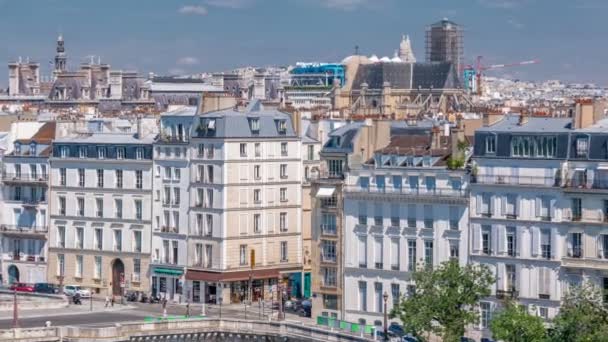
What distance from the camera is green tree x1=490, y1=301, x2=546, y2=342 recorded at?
2774 inches

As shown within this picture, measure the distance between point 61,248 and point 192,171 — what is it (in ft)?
33.0

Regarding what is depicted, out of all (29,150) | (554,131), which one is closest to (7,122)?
(29,150)

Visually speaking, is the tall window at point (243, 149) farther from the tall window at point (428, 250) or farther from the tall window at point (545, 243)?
the tall window at point (545, 243)

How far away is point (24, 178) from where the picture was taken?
10488 centimetres

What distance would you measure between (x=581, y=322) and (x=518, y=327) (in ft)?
12.2

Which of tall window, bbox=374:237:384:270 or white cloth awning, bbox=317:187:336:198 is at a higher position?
white cloth awning, bbox=317:187:336:198

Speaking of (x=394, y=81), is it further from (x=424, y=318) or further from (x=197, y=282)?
(x=424, y=318)

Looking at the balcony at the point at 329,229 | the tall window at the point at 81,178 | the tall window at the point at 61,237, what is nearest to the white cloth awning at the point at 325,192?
the balcony at the point at 329,229

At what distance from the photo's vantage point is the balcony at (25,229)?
10375 centimetres

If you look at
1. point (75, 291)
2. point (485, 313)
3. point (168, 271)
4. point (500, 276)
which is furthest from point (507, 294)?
point (75, 291)

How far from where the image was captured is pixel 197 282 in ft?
316

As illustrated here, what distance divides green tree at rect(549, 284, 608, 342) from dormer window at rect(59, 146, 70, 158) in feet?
127

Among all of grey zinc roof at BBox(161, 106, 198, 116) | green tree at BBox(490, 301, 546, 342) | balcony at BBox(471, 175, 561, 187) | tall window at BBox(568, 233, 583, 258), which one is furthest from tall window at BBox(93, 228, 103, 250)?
green tree at BBox(490, 301, 546, 342)

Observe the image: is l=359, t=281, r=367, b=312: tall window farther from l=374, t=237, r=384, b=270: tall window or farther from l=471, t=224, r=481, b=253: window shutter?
l=471, t=224, r=481, b=253: window shutter
